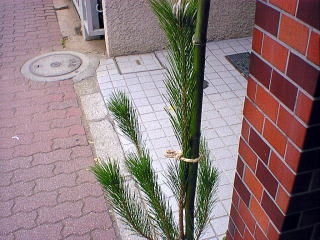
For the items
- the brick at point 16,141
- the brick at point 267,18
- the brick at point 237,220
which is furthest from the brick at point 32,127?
the brick at point 267,18

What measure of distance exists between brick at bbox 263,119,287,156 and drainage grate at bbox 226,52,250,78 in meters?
3.91

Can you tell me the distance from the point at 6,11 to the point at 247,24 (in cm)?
499

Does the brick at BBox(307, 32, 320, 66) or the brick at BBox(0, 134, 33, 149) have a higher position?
the brick at BBox(307, 32, 320, 66)

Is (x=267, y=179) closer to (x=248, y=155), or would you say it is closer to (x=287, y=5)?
(x=248, y=155)

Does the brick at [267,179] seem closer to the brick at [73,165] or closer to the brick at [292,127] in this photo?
the brick at [292,127]

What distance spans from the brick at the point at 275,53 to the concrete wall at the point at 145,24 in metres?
4.37

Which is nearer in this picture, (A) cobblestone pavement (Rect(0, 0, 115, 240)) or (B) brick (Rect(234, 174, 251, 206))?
(B) brick (Rect(234, 174, 251, 206))

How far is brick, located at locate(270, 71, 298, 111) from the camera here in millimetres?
1208

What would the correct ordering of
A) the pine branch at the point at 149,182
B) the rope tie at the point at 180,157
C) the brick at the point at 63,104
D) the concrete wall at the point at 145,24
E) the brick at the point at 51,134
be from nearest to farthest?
1. the rope tie at the point at 180,157
2. the pine branch at the point at 149,182
3. the brick at the point at 51,134
4. the brick at the point at 63,104
5. the concrete wall at the point at 145,24

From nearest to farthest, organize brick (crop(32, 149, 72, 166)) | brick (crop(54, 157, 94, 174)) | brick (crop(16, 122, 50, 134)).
A: brick (crop(54, 157, 94, 174)) < brick (crop(32, 149, 72, 166)) < brick (crop(16, 122, 50, 134))

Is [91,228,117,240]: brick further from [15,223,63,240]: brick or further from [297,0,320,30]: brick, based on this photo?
[297,0,320,30]: brick

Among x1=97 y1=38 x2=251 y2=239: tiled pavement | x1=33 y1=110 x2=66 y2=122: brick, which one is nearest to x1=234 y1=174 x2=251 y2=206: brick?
x1=97 y1=38 x2=251 y2=239: tiled pavement

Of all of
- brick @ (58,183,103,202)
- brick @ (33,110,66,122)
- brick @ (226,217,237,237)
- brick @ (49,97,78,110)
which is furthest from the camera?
brick @ (49,97,78,110)

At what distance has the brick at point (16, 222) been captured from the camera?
3.19 m
